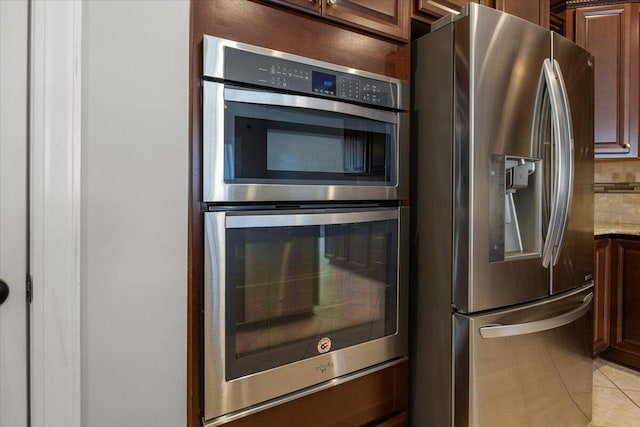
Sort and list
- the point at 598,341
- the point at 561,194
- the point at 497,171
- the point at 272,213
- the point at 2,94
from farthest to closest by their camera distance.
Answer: the point at 598,341
the point at 561,194
the point at 497,171
the point at 272,213
the point at 2,94

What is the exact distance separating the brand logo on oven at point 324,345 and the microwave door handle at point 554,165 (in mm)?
844

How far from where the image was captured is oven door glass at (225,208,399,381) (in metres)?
0.99

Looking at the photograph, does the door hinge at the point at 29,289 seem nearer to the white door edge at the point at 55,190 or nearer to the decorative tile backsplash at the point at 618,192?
the white door edge at the point at 55,190

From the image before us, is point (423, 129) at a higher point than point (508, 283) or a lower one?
higher

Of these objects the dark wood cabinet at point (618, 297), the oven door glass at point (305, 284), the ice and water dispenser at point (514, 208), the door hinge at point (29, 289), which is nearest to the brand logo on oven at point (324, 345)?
the oven door glass at point (305, 284)

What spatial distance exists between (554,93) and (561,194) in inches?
14.3

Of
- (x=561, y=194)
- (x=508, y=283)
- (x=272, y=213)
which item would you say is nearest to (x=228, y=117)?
(x=272, y=213)

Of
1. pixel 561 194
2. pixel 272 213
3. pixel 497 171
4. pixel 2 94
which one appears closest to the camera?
pixel 2 94

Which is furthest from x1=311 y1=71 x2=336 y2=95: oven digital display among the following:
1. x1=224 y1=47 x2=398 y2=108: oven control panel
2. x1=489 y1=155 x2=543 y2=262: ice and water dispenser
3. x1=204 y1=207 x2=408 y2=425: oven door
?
x1=489 y1=155 x2=543 y2=262: ice and water dispenser

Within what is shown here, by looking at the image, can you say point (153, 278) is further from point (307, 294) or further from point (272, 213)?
point (307, 294)

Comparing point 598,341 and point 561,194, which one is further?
point 598,341

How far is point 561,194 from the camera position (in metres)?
1.37

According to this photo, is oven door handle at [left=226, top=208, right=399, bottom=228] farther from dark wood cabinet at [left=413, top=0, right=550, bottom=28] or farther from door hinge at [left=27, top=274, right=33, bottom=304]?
dark wood cabinet at [left=413, top=0, right=550, bottom=28]

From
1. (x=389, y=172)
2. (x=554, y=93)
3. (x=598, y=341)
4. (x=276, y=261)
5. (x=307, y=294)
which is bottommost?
(x=598, y=341)
